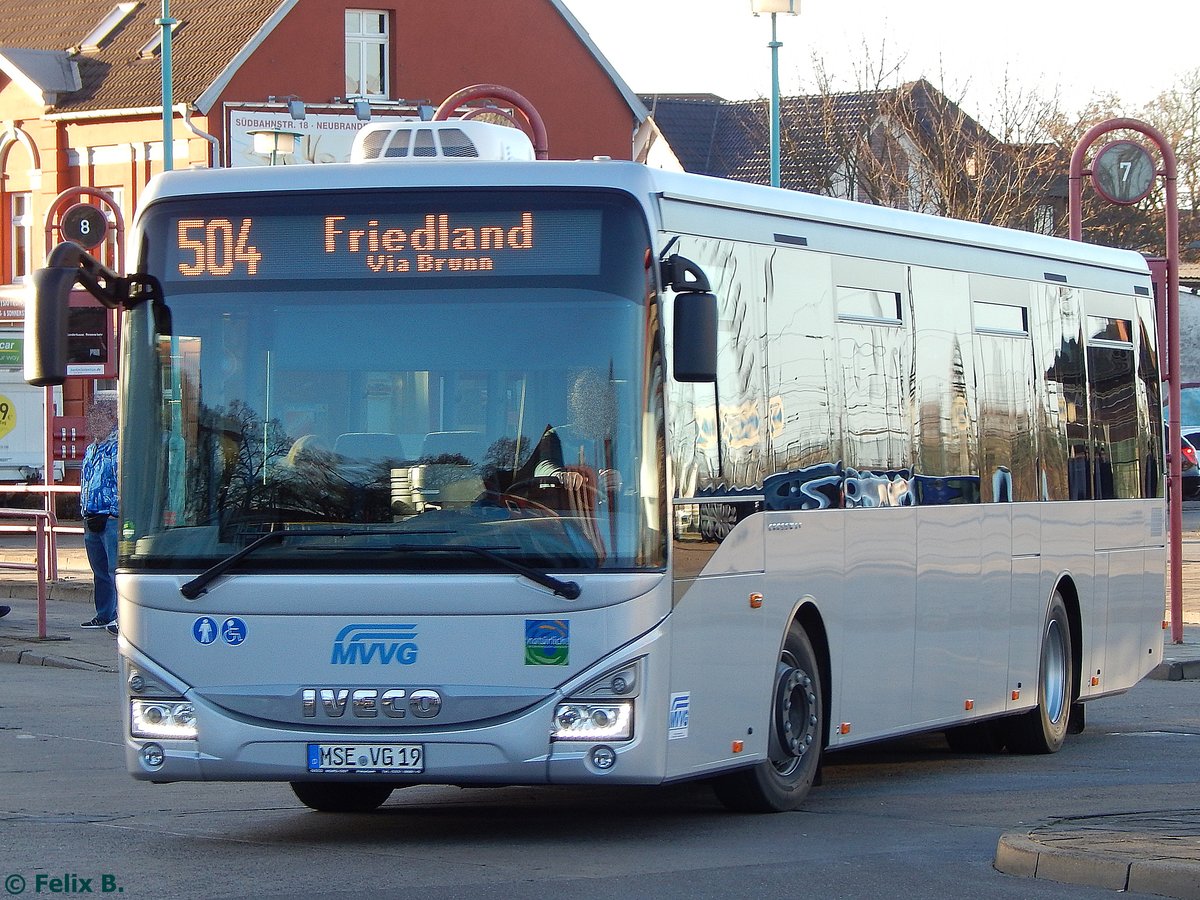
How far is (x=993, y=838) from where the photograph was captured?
32.4 ft

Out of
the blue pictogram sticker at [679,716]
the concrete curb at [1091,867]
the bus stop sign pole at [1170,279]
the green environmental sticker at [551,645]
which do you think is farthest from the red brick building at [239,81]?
the concrete curb at [1091,867]

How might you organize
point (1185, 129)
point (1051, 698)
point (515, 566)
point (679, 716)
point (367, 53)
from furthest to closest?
point (1185, 129) < point (367, 53) < point (1051, 698) < point (679, 716) < point (515, 566)

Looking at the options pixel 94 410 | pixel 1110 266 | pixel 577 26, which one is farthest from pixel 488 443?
pixel 577 26

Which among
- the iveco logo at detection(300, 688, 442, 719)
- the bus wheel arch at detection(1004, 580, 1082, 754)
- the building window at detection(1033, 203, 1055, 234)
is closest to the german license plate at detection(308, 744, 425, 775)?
the iveco logo at detection(300, 688, 442, 719)

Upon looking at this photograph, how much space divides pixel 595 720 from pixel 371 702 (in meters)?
0.89

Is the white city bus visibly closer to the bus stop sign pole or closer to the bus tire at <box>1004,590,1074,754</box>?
the bus tire at <box>1004,590,1074,754</box>

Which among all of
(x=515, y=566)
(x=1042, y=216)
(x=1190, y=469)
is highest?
(x=1042, y=216)

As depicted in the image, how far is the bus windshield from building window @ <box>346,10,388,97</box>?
1515 inches

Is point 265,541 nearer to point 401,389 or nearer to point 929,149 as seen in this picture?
point 401,389

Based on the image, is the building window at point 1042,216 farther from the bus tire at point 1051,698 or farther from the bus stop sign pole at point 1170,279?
the bus tire at point 1051,698

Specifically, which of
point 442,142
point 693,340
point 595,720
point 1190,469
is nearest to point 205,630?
point 595,720

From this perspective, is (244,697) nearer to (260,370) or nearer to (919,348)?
(260,370)

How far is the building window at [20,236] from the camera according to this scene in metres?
49.1

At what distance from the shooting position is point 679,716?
9.30 meters
